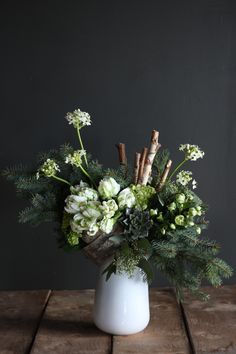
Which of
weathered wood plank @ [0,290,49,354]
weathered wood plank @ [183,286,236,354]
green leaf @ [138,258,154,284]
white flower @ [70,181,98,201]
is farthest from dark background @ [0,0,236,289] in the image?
green leaf @ [138,258,154,284]

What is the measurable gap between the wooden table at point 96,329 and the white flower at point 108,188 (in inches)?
15.1

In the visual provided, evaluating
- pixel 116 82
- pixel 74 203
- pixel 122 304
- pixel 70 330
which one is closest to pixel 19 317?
pixel 70 330

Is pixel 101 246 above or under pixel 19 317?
above

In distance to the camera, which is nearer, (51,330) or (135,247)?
(135,247)

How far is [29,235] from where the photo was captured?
1.61 meters

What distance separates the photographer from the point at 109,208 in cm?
114

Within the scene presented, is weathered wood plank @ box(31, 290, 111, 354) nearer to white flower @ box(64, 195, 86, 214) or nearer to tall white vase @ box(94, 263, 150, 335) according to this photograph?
tall white vase @ box(94, 263, 150, 335)

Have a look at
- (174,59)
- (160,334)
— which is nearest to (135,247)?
(160,334)

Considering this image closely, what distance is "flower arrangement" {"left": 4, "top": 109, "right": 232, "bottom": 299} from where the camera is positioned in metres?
1.16

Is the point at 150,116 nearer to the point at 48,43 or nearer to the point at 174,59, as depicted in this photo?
the point at 174,59

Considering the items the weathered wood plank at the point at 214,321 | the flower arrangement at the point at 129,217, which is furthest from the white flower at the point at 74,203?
the weathered wood plank at the point at 214,321

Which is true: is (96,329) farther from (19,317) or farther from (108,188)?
(108,188)

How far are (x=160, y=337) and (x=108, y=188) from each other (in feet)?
1.39

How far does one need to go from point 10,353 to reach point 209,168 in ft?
2.79
